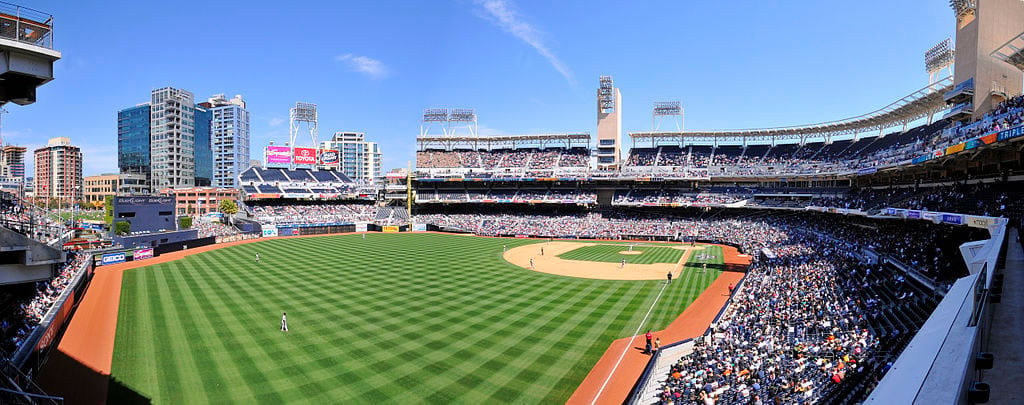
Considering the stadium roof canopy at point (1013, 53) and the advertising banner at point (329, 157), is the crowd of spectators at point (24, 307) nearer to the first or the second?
the stadium roof canopy at point (1013, 53)

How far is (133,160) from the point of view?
107688 mm

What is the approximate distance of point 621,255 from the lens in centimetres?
4097

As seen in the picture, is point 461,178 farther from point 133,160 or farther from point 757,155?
point 133,160

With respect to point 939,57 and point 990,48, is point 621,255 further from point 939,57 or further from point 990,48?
point 939,57

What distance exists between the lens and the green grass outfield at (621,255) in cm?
3823

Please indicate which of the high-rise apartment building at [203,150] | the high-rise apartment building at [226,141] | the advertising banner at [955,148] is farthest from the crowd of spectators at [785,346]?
the high-rise apartment building at [226,141]

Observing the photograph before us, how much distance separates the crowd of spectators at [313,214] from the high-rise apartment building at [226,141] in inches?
2822

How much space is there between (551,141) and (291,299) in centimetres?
5634

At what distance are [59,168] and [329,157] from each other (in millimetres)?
78487

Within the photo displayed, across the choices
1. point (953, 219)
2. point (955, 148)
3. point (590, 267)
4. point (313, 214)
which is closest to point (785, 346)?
point (953, 219)

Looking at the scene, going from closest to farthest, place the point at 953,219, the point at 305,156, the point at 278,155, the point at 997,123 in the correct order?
the point at 997,123
the point at 953,219
the point at 278,155
the point at 305,156

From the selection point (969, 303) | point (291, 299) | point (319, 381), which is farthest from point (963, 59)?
point (291, 299)

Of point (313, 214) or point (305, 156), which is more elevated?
point (305, 156)

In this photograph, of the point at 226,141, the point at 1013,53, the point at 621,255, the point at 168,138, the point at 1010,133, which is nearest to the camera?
the point at 1010,133
